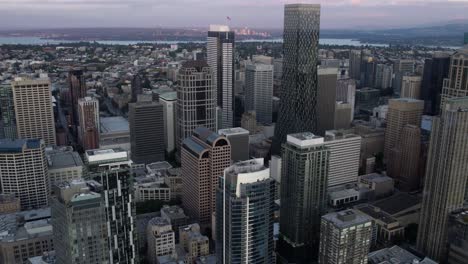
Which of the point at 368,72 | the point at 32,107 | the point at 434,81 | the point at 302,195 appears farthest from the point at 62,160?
the point at 368,72

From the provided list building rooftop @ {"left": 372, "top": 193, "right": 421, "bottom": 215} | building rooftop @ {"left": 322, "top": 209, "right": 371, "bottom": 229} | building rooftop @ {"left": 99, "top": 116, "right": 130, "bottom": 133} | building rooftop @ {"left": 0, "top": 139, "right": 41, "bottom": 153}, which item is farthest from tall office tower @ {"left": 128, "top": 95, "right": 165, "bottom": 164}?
building rooftop @ {"left": 322, "top": 209, "right": 371, "bottom": 229}

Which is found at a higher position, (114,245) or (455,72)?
(455,72)

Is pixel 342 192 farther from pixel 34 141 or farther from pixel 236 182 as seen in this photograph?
pixel 34 141

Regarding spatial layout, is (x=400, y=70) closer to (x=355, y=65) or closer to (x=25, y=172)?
(x=355, y=65)

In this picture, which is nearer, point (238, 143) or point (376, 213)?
point (376, 213)

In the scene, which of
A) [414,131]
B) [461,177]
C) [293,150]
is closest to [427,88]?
[414,131]

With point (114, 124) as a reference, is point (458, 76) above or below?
above

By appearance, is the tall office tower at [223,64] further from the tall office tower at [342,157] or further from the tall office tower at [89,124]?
the tall office tower at [342,157]
